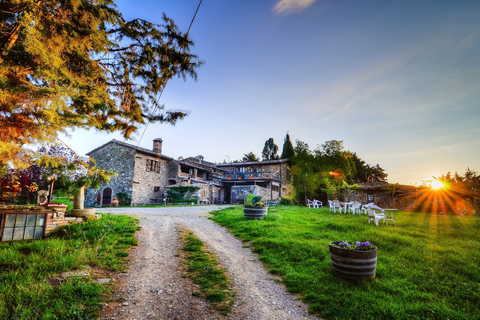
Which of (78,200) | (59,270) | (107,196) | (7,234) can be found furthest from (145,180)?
(59,270)

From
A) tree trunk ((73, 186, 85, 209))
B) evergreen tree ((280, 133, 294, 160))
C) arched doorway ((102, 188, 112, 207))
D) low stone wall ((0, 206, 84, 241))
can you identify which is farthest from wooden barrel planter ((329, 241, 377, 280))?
evergreen tree ((280, 133, 294, 160))

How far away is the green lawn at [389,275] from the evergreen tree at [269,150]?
43988 mm

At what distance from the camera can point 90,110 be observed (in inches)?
183

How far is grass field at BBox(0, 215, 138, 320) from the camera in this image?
2.88 meters

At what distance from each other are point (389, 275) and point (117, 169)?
26551 millimetres

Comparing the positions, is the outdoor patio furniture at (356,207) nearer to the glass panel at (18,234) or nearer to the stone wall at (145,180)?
the glass panel at (18,234)

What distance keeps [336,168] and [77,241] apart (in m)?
29.8

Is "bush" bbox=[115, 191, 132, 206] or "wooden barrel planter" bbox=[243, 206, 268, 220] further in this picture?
"bush" bbox=[115, 191, 132, 206]

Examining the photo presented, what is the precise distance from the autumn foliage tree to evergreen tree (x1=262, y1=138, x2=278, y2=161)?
46684 mm

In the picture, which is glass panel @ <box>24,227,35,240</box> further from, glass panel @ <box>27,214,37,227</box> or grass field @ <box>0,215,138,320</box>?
grass field @ <box>0,215,138,320</box>

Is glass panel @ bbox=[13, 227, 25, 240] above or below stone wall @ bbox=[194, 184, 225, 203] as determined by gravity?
below

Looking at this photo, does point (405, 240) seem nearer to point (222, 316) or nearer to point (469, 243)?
point (469, 243)

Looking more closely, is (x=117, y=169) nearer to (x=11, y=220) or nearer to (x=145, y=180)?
(x=145, y=180)

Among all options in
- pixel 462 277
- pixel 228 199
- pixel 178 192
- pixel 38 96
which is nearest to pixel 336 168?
pixel 228 199
